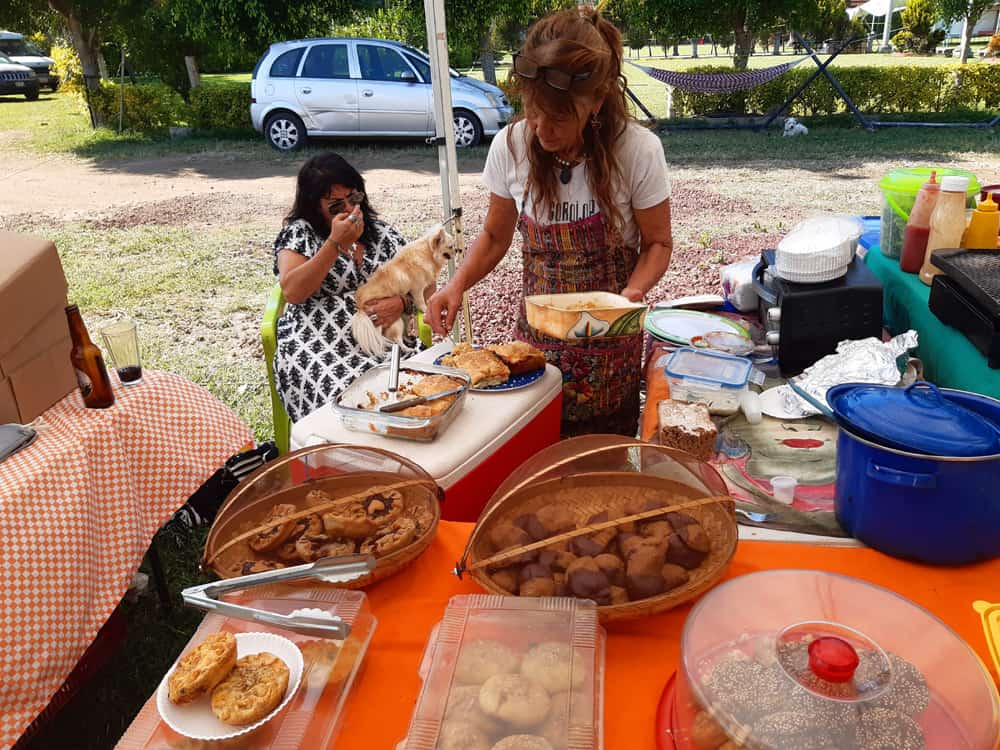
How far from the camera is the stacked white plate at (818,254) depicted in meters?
2.61

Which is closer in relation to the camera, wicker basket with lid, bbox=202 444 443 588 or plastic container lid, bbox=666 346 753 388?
wicker basket with lid, bbox=202 444 443 588

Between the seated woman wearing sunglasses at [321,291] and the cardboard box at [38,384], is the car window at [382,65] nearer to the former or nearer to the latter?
the seated woman wearing sunglasses at [321,291]

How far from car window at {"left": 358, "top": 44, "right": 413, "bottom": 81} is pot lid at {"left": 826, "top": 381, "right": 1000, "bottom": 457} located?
11.2m

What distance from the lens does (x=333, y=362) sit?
10.2 feet

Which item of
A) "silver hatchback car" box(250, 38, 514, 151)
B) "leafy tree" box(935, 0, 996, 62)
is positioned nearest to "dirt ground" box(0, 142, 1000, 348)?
"silver hatchback car" box(250, 38, 514, 151)

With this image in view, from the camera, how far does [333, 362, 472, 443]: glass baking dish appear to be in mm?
1976

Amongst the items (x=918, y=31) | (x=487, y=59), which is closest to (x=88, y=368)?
(x=487, y=59)

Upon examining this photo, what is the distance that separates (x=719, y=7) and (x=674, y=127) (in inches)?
116

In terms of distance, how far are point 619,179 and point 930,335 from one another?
1.22 m

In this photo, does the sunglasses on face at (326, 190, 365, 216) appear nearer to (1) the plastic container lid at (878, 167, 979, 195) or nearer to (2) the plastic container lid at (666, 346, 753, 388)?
(2) the plastic container lid at (666, 346, 753, 388)

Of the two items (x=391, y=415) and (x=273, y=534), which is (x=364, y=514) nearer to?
(x=273, y=534)

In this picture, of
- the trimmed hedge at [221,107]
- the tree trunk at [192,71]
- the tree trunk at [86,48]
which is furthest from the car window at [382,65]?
the tree trunk at [86,48]

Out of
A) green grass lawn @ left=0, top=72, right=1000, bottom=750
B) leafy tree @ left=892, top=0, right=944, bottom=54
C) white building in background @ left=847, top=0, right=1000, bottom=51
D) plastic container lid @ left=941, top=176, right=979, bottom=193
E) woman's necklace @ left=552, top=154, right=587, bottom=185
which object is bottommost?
green grass lawn @ left=0, top=72, right=1000, bottom=750

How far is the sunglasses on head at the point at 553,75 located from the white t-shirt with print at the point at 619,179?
1.13ft
